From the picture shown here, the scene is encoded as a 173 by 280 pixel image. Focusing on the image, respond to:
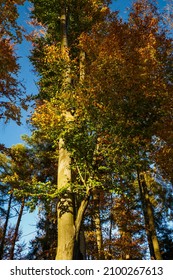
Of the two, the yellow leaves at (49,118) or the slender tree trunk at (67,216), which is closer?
the slender tree trunk at (67,216)

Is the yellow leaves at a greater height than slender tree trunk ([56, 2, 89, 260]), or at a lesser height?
greater

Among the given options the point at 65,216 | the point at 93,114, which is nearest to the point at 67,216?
the point at 65,216

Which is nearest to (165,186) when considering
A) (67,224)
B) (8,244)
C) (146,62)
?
(146,62)

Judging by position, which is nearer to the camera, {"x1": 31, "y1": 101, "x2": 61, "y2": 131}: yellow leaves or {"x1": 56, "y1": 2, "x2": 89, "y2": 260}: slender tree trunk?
{"x1": 56, "y1": 2, "x2": 89, "y2": 260}: slender tree trunk

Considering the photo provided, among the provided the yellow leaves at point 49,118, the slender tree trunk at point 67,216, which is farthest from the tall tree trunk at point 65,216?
the yellow leaves at point 49,118

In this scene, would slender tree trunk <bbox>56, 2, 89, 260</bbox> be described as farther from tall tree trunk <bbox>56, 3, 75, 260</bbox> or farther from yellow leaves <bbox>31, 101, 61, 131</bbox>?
yellow leaves <bbox>31, 101, 61, 131</bbox>

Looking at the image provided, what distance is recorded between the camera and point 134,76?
352 inches

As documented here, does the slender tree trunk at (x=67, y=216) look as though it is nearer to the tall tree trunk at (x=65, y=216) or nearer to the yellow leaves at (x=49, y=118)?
the tall tree trunk at (x=65, y=216)

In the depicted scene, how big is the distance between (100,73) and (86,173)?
119 inches

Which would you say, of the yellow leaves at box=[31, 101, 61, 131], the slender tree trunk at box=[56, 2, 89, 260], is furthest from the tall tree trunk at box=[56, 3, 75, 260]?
the yellow leaves at box=[31, 101, 61, 131]

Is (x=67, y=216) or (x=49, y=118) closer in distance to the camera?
(x=67, y=216)

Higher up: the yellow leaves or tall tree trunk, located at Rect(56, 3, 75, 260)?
the yellow leaves

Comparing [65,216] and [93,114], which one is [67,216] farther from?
[93,114]
